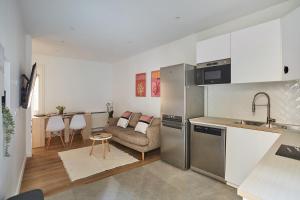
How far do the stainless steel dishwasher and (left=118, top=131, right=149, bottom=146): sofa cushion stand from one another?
1.03m

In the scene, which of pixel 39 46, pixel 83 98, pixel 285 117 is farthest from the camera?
pixel 83 98

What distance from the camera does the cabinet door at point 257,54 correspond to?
2035 millimetres

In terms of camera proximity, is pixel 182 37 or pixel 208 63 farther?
pixel 182 37

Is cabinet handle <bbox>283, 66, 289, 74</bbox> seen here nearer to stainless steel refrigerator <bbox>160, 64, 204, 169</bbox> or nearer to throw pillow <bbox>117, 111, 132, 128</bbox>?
stainless steel refrigerator <bbox>160, 64, 204, 169</bbox>

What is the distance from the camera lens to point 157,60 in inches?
169

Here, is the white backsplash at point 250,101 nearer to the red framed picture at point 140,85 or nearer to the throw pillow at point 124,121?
the red framed picture at point 140,85

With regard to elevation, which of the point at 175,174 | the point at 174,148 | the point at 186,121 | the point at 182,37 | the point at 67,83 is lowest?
the point at 175,174

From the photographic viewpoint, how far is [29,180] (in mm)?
2568

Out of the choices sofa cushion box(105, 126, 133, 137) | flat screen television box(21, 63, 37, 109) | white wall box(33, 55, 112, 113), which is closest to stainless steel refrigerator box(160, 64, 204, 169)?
sofa cushion box(105, 126, 133, 137)

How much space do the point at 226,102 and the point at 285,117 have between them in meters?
0.86

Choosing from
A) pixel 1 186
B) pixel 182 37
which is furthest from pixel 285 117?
pixel 1 186

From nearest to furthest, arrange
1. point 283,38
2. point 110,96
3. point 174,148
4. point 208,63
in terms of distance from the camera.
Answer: point 283,38
point 208,63
point 174,148
point 110,96

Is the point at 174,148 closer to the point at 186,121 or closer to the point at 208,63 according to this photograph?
the point at 186,121

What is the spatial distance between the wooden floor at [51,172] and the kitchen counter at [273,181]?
2.41m
